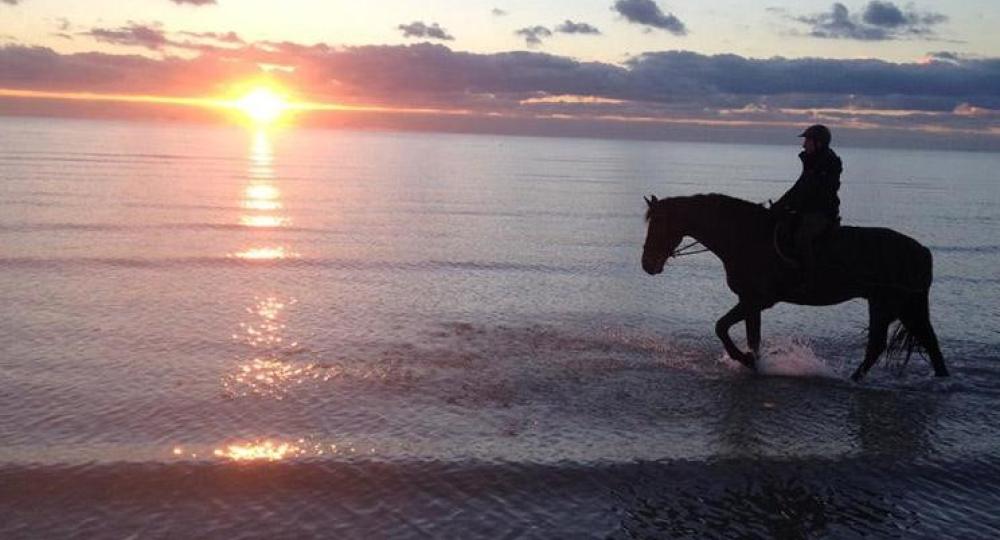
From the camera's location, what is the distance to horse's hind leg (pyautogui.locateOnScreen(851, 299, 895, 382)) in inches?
501

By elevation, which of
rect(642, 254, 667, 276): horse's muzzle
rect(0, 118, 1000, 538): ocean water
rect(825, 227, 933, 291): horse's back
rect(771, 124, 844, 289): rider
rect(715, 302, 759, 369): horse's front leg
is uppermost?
rect(771, 124, 844, 289): rider

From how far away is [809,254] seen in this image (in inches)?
498

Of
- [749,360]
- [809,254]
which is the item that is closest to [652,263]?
[749,360]

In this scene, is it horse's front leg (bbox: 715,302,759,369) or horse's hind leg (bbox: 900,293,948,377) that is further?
horse's front leg (bbox: 715,302,759,369)

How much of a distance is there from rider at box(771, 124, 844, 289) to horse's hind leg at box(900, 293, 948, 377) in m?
1.52

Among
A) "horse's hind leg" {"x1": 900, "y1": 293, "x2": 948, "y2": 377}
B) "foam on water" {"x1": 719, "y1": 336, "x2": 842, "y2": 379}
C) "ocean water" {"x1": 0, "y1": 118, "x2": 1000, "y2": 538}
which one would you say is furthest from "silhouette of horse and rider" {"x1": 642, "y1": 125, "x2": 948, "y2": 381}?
"ocean water" {"x1": 0, "y1": 118, "x2": 1000, "y2": 538}

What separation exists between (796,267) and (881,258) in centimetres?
119

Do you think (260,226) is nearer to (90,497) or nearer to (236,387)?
(236,387)

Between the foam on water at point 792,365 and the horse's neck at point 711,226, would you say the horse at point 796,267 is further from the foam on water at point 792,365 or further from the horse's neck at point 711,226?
the foam on water at point 792,365

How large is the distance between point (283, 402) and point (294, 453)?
1.91 metres

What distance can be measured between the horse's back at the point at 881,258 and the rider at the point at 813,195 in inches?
12.3

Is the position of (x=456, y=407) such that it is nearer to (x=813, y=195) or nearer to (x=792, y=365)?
(x=792, y=365)

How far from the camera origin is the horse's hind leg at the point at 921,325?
12.7m

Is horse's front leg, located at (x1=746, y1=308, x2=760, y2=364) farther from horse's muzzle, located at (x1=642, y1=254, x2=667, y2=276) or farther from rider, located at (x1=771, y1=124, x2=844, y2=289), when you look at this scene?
horse's muzzle, located at (x1=642, y1=254, x2=667, y2=276)
